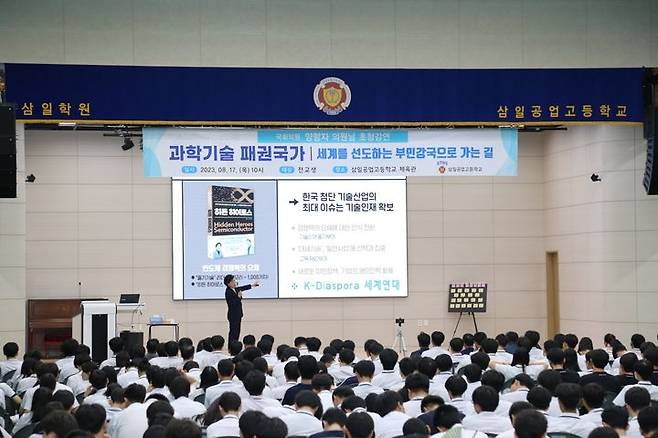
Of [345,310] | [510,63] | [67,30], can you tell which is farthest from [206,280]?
[510,63]

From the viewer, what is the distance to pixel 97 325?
13477 millimetres

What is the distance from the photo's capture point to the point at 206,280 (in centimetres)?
1647

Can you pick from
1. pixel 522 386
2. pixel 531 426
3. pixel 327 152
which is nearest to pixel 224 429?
pixel 531 426

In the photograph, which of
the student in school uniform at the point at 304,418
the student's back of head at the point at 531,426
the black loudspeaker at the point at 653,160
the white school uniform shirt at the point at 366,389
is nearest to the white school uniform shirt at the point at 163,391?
the white school uniform shirt at the point at 366,389

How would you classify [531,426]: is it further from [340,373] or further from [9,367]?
[9,367]

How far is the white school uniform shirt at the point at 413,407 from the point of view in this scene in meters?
6.55

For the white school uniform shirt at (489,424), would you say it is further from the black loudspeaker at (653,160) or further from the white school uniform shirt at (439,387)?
the black loudspeaker at (653,160)

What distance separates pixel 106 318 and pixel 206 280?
312cm

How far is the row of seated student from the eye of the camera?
16.7 ft

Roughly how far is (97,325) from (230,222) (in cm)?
355

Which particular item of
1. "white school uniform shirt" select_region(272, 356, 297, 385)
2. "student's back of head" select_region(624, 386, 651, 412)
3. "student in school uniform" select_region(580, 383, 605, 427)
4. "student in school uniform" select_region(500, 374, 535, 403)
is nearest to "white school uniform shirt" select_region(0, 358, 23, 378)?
"white school uniform shirt" select_region(272, 356, 297, 385)

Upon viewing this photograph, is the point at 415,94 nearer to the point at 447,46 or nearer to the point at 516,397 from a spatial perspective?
the point at 447,46

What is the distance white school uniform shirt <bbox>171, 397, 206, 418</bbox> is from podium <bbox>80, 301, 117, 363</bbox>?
707 cm

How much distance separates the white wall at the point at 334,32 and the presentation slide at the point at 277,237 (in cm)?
313
